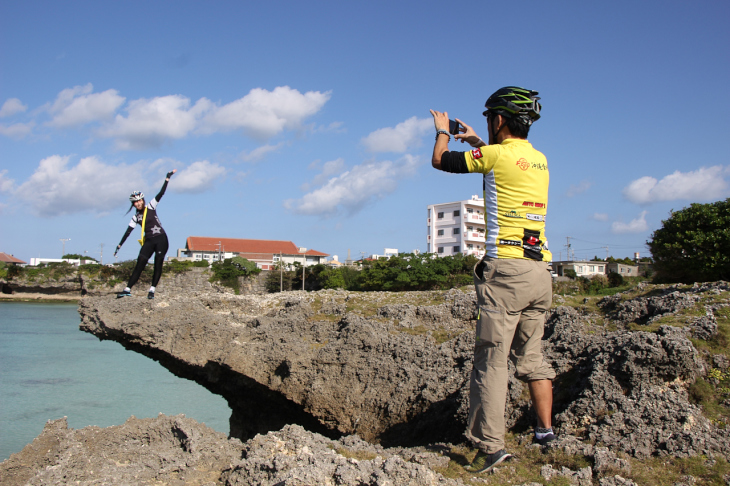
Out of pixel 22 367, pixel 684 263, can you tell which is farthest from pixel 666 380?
pixel 22 367

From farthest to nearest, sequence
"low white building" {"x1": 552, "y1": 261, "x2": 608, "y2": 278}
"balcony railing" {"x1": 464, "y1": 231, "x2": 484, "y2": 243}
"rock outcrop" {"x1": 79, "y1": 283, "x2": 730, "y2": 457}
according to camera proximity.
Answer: "balcony railing" {"x1": 464, "y1": 231, "x2": 484, "y2": 243}, "low white building" {"x1": 552, "y1": 261, "x2": 608, "y2": 278}, "rock outcrop" {"x1": 79, "y1": 283, "x2": 730, "y2": 457}

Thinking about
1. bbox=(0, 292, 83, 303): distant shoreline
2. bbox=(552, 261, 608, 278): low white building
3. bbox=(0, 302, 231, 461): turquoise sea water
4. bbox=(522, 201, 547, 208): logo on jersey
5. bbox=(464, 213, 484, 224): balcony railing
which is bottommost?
bbox=(0, 302, 231, 461): turquoise sea water

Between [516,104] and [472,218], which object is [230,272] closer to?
[472,218]

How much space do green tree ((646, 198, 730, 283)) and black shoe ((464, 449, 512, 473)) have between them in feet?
56.5

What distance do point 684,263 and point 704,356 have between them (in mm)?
16841

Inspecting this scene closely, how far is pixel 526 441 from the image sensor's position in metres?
3.21

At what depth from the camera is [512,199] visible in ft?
10.2

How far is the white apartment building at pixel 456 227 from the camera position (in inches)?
2419

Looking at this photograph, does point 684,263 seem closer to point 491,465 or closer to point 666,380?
point 666,380

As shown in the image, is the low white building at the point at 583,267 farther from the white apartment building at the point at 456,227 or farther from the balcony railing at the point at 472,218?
the balcony railing at the point at 472,218

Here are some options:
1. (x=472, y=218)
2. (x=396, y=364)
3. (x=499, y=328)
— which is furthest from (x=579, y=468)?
(x=472, y=218)

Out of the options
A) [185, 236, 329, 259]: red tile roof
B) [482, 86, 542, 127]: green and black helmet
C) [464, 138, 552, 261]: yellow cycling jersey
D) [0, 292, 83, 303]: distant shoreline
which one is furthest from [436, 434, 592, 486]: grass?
[185, 236, 329, 259]: red tile roof

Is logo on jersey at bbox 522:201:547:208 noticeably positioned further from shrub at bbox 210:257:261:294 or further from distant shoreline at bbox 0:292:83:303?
distant shoreline at bbox 0:292:83:303

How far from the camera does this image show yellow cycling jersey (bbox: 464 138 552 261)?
3.08m
